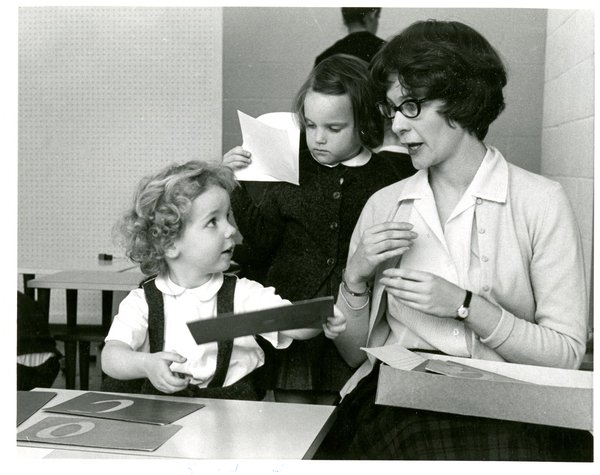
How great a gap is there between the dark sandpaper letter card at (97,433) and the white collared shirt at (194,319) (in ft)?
1.00

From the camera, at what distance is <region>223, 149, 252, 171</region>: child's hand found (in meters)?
1.64

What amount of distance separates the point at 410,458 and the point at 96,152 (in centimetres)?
105

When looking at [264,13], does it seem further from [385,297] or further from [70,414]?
[70,414]

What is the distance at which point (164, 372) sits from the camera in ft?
4.41


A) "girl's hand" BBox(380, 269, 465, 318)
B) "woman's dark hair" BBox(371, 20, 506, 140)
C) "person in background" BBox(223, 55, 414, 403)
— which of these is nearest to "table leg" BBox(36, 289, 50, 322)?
"person in background" BBox(223, 55, 414, 403)

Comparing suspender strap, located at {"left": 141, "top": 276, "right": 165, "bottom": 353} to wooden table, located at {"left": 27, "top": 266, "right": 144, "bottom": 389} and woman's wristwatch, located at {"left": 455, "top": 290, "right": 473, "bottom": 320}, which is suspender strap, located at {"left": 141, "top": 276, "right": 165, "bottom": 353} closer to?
wooden table, located at {"left": 27, "top": 266, "right": 144, "bottom": 389}

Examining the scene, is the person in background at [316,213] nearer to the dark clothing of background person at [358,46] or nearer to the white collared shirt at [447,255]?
the dark clothing of background person at [358,46]

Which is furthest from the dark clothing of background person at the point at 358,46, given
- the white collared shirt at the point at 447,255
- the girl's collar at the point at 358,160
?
the white collared shirt at the point at 447,255

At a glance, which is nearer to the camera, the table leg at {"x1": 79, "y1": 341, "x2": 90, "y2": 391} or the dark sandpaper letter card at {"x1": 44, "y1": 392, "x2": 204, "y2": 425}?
the dark sandpaper letter card at {"x1": 44, "y1": 392, "x2": 204, "y2": 425}

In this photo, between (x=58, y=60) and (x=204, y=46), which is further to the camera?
(x=204, y=46)

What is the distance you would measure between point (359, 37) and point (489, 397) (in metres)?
0.91

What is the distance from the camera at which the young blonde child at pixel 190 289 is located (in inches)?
60.1
